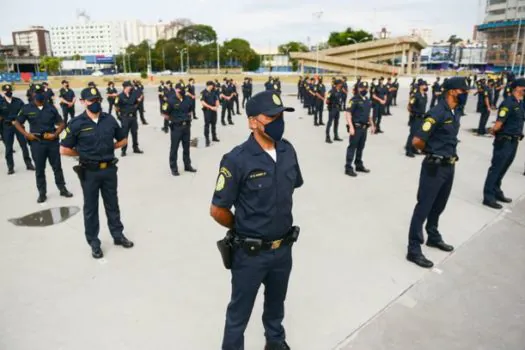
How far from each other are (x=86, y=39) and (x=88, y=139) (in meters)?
172

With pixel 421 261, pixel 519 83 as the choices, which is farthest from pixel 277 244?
pixel 519 83

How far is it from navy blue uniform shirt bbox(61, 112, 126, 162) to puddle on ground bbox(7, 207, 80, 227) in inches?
71.4

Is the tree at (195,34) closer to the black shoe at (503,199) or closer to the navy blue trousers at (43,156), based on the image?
the navy blue trousers at (43,156)

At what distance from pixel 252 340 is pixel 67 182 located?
236 inches

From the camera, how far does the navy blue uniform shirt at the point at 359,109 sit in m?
7.39

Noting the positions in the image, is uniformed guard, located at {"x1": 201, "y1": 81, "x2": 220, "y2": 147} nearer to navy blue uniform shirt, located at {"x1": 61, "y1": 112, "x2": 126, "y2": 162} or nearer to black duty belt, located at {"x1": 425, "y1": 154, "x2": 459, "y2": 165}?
navy blue uniform shirt, located at {"x1": 61, "y1": 112, "x2": 126, "y2": 162}

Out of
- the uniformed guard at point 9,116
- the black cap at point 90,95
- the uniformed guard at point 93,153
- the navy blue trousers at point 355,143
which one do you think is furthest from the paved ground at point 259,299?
the black cap at point 90,95

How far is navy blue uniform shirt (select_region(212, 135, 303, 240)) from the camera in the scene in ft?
7.73

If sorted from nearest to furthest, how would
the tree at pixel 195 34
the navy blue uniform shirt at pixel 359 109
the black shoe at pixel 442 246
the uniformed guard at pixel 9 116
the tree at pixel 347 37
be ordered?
the black shoe at pixel 442 246 → the navy blue uniform shirt at pixel 359 109 → the uniformed guard at pixel 9 116 → the tree at pixel 347 37 → the tree at pixel 195 34

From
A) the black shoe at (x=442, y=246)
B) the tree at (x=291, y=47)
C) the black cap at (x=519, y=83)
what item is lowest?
the black shoe at (x=442, y=246)

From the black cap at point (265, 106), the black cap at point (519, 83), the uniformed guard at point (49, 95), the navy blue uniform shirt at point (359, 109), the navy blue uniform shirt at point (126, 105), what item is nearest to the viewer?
the black cap at point (265, 106)

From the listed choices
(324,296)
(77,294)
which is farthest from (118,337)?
(324,296)

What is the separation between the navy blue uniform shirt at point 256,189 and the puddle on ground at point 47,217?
4.10m

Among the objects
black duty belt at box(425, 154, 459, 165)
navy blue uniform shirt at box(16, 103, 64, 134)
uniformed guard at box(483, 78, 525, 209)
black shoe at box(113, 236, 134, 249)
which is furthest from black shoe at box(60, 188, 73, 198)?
uniformed guard at box(483, 78, 525, 209)
